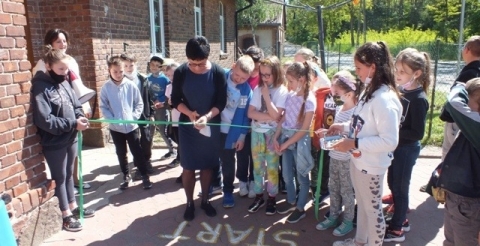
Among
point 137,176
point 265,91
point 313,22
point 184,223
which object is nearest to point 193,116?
point 265,91

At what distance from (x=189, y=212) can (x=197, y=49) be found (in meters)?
1.67

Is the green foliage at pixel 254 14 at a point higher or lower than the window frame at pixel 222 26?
higher

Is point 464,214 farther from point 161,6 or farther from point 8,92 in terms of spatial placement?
point 161,6

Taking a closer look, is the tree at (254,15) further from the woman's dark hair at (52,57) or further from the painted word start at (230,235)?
the painted word start at (230,235)

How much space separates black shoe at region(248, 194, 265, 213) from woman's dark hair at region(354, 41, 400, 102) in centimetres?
197

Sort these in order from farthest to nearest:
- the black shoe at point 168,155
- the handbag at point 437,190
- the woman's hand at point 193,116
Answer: the black shoe at point 168,155, the woman's hand at point 193,116, the handbag at point 437,190

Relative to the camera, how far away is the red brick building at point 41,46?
3.00m

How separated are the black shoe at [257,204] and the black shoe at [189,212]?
0.61 metres

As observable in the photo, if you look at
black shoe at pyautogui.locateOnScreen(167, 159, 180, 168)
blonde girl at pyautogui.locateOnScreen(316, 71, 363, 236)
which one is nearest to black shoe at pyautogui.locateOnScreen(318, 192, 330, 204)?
blonde girl at pyautogui.locateOnScreen(316, 71, 363, 236)

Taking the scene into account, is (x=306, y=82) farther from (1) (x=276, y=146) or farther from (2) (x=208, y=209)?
(2) (x=208, y=209)

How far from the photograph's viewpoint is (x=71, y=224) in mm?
3623

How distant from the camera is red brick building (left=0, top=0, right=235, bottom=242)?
3.00 m

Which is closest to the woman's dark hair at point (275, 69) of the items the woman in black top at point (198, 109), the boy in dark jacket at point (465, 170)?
the woman in black top at point (198, 109)

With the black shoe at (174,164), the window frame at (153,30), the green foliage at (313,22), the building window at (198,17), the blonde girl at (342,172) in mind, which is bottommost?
the black shoe at (174,164)
